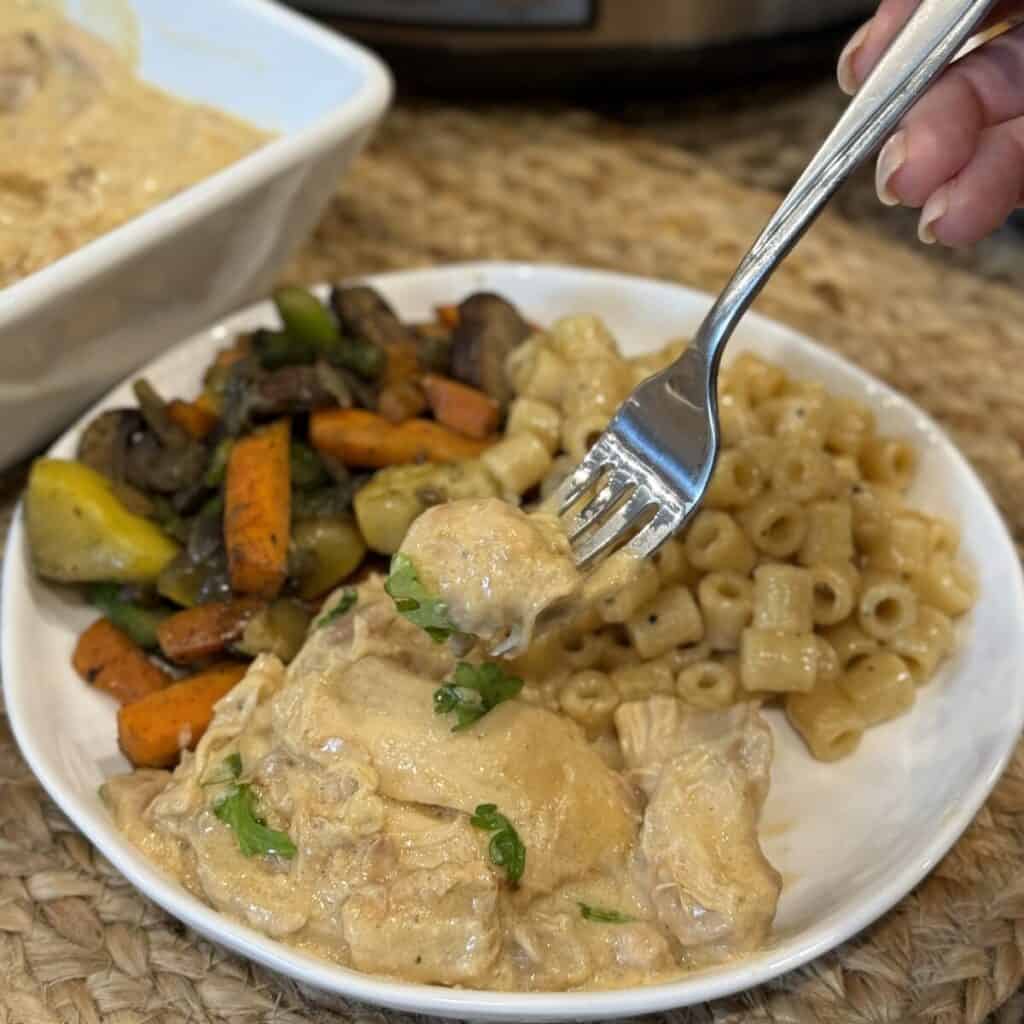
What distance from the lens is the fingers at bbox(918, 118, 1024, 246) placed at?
1441 millimetres

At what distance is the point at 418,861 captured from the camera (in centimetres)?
136

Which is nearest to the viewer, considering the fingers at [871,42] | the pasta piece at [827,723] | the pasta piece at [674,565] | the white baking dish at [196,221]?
the fingers at [871,42]

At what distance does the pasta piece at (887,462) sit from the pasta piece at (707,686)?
0.46 metres

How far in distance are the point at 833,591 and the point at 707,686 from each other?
236mm

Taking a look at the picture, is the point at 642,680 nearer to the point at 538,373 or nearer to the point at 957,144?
the point at 538,373

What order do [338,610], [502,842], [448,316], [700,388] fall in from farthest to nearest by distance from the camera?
[448,316], [338,610], [700,388], [502,842]

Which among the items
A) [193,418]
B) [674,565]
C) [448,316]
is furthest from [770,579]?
[193,418]

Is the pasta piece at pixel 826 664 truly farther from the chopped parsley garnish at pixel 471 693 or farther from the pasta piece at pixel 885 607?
the chopped parsley garnish at pixel 471 693

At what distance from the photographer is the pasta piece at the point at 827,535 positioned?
1.80 m

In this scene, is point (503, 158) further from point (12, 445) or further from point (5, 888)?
point (5, 888)

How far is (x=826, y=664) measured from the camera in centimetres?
172

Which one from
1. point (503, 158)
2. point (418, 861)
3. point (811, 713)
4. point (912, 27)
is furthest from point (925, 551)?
point (503, 158)

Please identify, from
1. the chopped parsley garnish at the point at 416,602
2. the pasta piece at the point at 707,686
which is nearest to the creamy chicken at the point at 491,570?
the chopped parsley garnish at the point at 416,602

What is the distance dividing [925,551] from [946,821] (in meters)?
0.49
